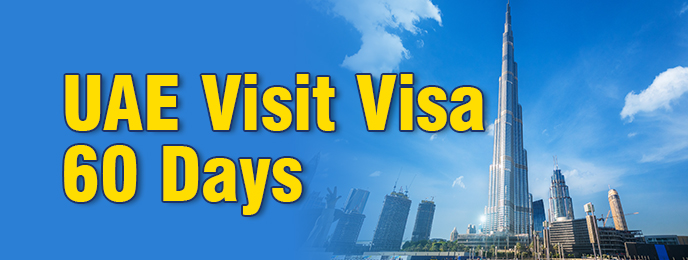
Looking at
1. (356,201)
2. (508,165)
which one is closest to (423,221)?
(356,201)

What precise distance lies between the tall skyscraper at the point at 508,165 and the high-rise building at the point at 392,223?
35.2 m

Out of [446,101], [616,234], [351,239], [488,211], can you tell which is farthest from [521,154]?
[446,101]

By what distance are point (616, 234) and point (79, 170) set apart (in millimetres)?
129540

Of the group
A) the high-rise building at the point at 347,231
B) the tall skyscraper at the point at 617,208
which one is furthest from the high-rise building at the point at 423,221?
the tall skyscraper at the point at 617,208

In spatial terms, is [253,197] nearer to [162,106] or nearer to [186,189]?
[186,189]

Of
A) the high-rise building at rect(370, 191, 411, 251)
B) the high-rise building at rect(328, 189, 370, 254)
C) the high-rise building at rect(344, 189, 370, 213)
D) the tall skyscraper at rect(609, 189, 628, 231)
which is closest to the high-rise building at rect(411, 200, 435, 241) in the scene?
the high-rise building at rect(370, 191, 411, 251)

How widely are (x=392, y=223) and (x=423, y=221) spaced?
87.7 feet

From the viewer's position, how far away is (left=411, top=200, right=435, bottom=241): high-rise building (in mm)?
175500

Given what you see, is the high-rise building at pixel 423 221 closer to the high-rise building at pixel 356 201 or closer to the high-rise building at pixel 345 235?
the high-rise building at pixel 345 235

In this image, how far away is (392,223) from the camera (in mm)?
157625

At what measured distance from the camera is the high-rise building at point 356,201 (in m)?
189

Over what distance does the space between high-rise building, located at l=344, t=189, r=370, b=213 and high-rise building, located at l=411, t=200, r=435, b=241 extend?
29127 millimetres

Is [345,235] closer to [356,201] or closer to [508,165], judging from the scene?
[356,201]

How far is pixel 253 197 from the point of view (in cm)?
1347
